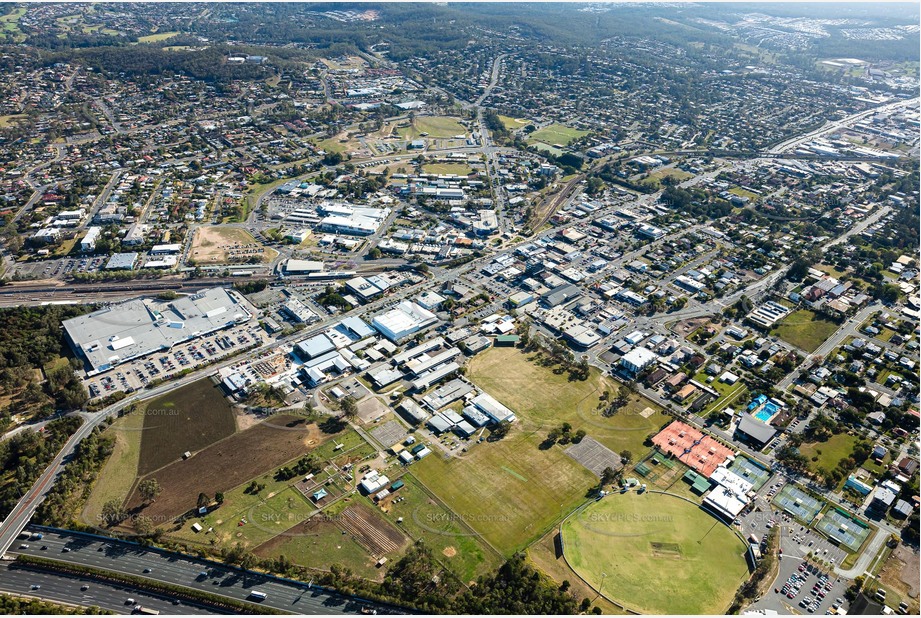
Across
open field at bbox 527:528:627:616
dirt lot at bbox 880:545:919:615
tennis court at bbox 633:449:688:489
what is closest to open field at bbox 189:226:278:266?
open field at bbox 527:528:627:616

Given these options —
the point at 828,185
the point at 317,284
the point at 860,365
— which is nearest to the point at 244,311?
the point at 317,284

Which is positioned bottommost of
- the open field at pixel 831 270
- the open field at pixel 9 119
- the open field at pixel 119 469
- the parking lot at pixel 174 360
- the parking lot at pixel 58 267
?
the open field at pixel 831 270

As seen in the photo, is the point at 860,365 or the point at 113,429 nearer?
the point at 113,429

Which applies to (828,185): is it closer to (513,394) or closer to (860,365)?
(860,365)

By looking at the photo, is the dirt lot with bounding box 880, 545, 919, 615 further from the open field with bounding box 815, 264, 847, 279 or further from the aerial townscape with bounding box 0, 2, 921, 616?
the open field with bounding box 815, 264, 847, 279

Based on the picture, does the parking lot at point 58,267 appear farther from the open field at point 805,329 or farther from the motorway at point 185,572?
the open field at point 805,329

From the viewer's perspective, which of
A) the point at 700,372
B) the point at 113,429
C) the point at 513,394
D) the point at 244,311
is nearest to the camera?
the point at 113,429

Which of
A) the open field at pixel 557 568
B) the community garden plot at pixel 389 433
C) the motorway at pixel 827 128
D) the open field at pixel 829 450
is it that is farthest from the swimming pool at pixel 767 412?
the motorway at pixel 827 128
